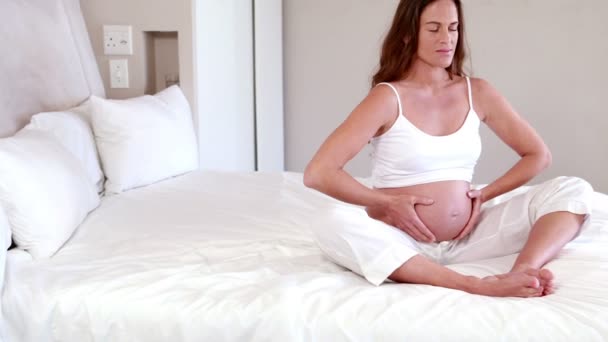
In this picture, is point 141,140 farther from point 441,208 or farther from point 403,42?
point 441,208

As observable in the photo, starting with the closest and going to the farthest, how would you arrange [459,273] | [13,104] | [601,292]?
1. [601,292]
2. [459,273]
3. [13,104]

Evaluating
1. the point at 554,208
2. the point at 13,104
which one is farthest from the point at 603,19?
the point at 13,104

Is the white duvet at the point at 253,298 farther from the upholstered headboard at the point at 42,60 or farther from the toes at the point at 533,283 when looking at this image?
the upholstered headboard at the point at 42,60

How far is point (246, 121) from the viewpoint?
140 inches

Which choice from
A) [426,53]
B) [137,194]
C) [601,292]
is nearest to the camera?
[601,292]

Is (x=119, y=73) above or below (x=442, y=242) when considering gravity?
above

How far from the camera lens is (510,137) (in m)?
1.88

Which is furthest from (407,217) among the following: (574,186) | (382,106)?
(574,186)

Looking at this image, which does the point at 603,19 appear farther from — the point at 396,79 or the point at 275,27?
the point at 396,79

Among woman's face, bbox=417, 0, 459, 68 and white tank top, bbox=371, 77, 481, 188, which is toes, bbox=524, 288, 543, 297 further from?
woman's face, bbox=417, 0, 459, 68

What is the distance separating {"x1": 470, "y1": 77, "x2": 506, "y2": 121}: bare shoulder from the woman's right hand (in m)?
0.34

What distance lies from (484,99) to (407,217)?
0.41m

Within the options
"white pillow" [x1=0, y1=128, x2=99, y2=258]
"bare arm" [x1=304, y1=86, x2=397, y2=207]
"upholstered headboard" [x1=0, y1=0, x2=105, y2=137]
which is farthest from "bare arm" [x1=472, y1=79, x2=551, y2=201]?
"upholstered headboard" [x1=0, y1=0, x2=105, y2=137]

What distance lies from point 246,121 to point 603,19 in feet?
5.80
